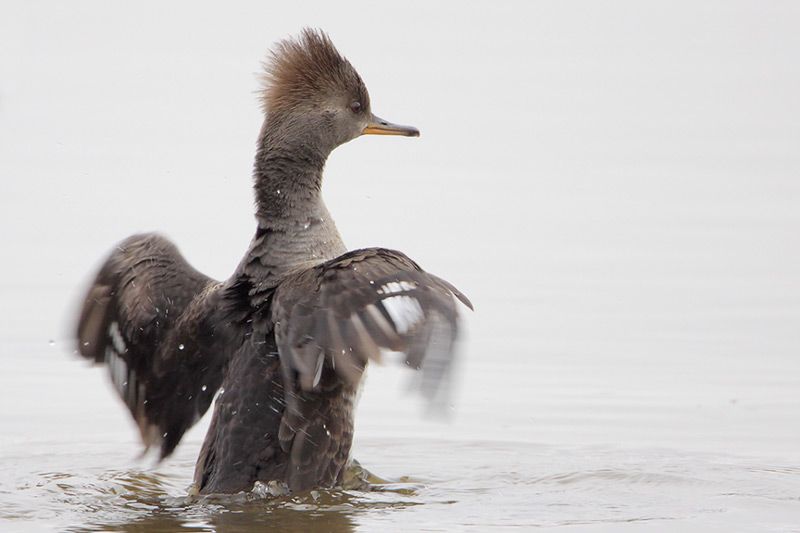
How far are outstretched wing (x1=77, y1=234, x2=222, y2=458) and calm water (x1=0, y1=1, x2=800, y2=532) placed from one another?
29 centimetres

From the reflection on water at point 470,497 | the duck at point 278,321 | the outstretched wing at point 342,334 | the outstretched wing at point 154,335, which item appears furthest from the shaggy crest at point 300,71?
the reflection on water at point 470,497

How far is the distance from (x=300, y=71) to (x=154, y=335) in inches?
59.3

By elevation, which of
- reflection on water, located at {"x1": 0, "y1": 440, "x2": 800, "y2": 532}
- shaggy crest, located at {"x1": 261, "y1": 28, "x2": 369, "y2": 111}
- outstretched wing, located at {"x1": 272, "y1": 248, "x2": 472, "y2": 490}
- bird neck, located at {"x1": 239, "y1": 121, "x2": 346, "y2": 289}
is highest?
shaggy crest, located at {"x1": 261, "y1": 28, "x2": 369, "y2": 111}

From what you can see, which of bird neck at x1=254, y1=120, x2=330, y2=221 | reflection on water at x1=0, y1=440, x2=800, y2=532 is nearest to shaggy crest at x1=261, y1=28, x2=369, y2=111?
bird neck at x1=254, y1=120, x2=330, y2=221

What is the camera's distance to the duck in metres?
6.88

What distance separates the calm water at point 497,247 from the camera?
7.89 m

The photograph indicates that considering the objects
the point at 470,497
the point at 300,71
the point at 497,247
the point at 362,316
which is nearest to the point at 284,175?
the point at 300,71

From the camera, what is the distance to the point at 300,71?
8320 millimetres

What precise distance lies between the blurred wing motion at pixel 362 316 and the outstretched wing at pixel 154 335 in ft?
2.02

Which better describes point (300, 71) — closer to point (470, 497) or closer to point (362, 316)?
point (362, 316)

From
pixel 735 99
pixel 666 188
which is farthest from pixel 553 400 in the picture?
pixel 735 99

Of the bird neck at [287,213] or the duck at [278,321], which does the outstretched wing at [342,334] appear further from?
the bird neck at [287,213]

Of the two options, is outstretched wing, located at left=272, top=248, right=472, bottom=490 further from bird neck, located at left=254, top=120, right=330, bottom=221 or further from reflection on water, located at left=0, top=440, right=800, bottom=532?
bird neck, located at left=254, top=120, right=330, bottom=221

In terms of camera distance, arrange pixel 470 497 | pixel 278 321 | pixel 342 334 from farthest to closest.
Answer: pixel 470 497 < pixel 278 321 < pixel 342 334
